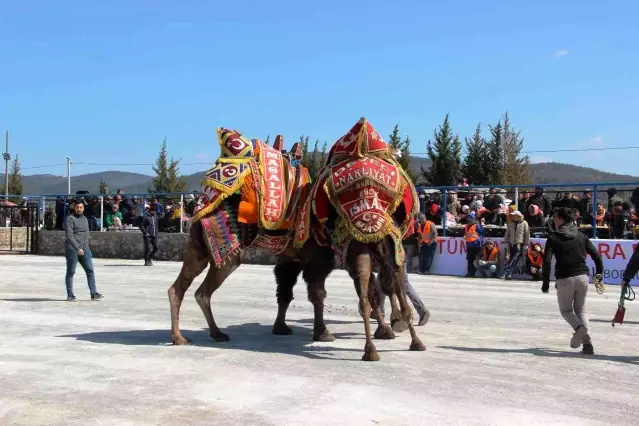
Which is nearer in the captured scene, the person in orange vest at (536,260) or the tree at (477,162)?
the person in orange vest at (536,260)

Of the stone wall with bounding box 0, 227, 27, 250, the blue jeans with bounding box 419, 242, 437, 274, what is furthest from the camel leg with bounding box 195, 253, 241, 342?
the stone wall with bounding box 0, 227, 27, 250

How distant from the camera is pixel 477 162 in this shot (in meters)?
46.6

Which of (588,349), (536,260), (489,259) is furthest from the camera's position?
(489,259)

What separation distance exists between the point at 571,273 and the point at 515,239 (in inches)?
444

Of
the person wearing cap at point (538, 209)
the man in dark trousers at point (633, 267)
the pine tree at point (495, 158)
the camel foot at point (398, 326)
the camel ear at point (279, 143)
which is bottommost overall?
the camel foot at point (398, 326)

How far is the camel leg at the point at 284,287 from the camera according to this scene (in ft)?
33.7

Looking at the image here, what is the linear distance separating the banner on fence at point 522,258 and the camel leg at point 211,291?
38.1 feet

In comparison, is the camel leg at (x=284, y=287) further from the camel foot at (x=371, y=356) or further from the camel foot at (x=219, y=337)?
the camel foot at (x=371, y=356)

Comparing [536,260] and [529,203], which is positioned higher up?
[529,203]

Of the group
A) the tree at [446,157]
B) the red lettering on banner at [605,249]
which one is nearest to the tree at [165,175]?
the tree at [446,157]

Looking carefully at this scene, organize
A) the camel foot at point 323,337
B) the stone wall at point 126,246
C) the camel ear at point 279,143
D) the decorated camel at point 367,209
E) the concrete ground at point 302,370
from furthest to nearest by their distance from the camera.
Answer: the stone wall at point 126,246, the camel ear at point 279,143, the camel foot at point 323,337, the decorated camel at point 367,209, the concrete ground at point 302,370

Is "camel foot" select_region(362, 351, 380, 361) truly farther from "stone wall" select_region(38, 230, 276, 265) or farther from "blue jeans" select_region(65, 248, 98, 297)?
"stone wall" select_region(38, 230, 276, 265)

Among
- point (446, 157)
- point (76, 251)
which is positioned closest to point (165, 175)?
point (446, 157)

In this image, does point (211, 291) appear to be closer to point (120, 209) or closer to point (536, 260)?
point (536, 260)
